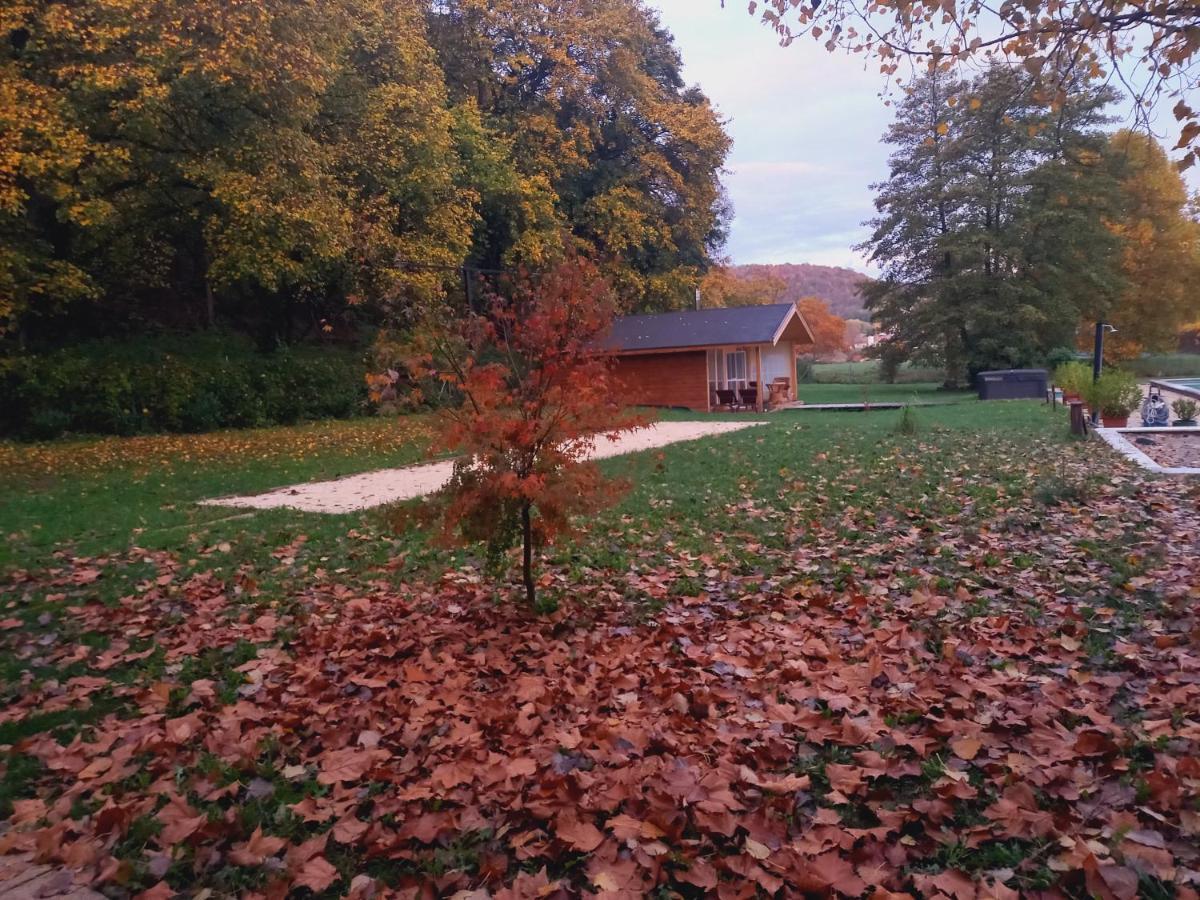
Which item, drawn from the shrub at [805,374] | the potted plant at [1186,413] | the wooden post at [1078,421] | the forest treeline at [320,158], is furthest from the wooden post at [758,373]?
the shrub at [805,374]

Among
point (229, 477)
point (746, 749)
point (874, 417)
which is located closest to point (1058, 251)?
point (874, 417)

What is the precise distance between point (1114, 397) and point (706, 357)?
542 inches

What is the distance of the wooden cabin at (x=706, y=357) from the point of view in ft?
85.8

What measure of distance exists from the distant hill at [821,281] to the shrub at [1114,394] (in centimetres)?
5660

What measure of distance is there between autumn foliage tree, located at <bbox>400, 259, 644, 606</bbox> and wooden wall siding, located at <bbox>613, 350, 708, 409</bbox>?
2170cm

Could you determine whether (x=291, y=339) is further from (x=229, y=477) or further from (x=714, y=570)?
(x=714, y=570)

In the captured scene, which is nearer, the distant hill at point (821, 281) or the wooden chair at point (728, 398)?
the wooden chair at point (728, 398)

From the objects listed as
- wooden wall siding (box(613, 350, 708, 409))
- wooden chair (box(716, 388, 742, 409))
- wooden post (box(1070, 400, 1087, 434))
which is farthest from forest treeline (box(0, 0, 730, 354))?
wooden post (box(1070, 400, 1087, 434))

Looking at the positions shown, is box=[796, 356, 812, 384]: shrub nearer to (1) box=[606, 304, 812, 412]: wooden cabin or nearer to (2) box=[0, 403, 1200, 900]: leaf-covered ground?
(1) box=[606, 304, 812, 412]: wooden cabin

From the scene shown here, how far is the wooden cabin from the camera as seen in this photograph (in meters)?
26.2

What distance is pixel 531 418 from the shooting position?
4691 millimetres

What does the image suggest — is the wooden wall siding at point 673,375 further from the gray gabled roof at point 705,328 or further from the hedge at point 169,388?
the hedge at point 169,388

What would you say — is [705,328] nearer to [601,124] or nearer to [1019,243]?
[601,124]

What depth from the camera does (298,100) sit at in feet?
49.6
